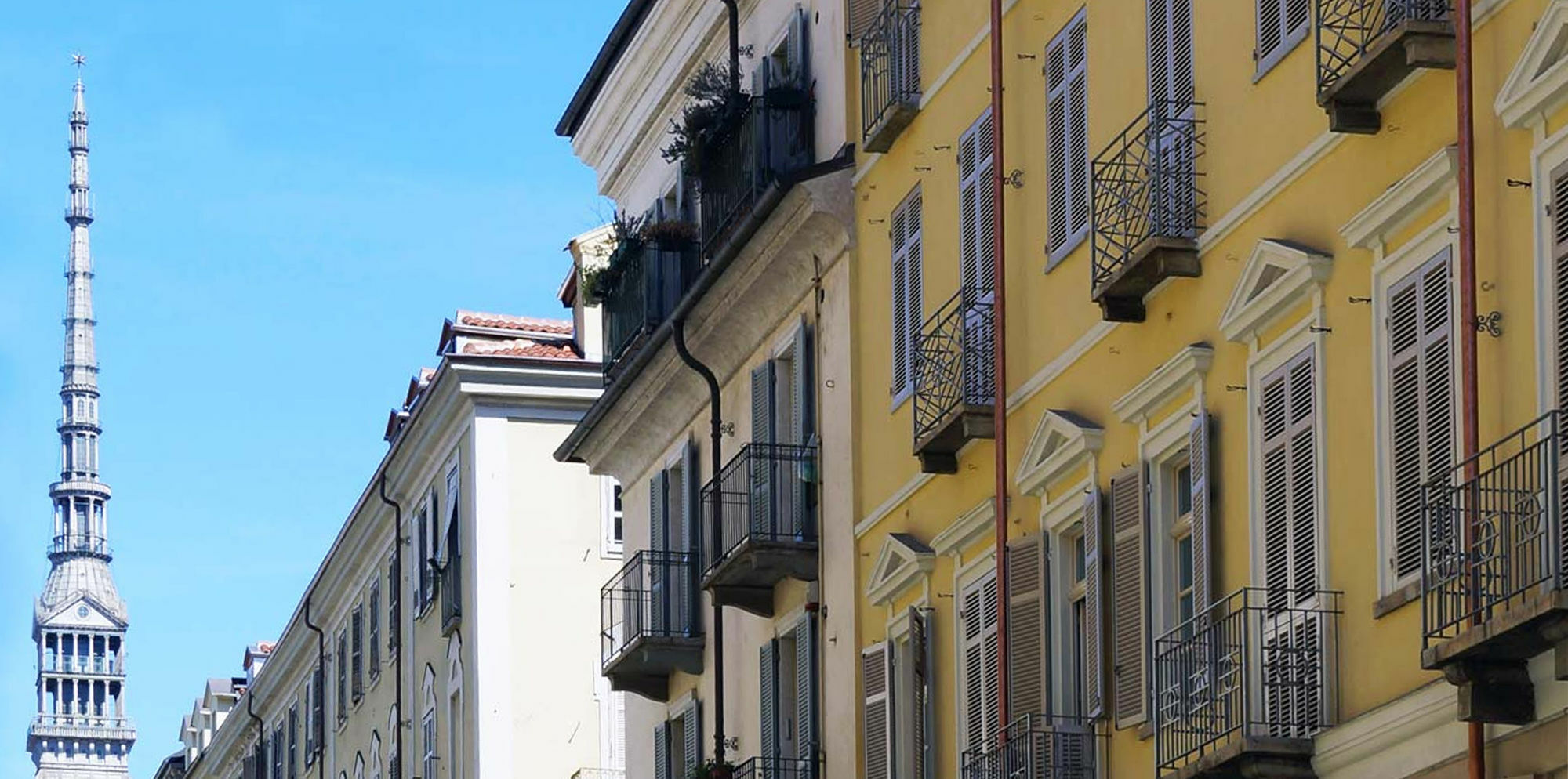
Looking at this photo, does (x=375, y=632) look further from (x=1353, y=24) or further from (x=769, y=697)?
(x=1353, y=24)

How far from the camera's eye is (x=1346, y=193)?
64.6 feet

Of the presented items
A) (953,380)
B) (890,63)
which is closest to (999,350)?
(953,380)

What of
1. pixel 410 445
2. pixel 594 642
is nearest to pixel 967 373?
pixel 594 642

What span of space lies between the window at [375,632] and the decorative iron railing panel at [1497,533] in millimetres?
42251

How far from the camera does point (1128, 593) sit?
23.1m

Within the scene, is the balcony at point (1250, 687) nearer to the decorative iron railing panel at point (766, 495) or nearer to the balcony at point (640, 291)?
the decorative iron railing panel at point (766, 495)

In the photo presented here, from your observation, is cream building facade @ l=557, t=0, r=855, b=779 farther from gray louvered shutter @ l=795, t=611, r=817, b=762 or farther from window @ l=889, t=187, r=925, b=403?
window @ l=889, t=187, r=925, b=403


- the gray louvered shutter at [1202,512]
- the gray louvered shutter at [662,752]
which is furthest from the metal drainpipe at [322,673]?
the gray louvered shutter at [1202,512]

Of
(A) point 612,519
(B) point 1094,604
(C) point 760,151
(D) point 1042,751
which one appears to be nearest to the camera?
(B) point 1094,604

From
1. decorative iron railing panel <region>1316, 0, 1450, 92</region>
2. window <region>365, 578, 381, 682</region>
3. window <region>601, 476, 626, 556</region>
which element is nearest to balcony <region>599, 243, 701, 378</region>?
window <region>601, 476, 626, 556</region>

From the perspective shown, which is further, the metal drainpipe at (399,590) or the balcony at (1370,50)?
the metal drainpipe at (399,590)

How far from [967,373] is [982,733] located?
9.36 feet

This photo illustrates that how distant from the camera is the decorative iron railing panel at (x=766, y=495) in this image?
3203 centimetres

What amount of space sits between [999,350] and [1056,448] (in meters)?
1.60
